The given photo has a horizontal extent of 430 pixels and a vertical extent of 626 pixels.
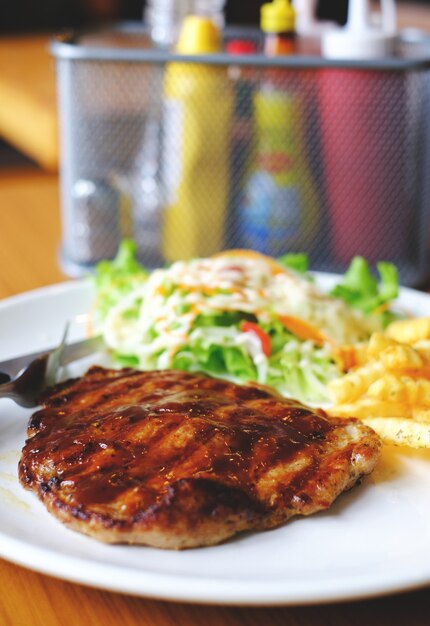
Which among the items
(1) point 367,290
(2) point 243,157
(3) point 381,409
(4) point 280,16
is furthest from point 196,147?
(3) point 381,409

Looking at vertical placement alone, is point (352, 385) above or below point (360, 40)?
below

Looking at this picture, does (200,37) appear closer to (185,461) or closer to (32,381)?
(32,381)

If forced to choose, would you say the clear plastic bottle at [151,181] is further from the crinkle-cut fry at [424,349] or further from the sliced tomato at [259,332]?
the crinkle-cut fry at [424,349]

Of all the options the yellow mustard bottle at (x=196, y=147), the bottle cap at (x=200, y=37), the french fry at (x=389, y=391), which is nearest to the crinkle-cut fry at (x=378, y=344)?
the french fry at (x=389, y=391)

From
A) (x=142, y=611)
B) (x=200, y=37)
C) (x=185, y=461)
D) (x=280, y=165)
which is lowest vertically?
(x=142, y=611)

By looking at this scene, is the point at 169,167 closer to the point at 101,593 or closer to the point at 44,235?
the point at 44,235

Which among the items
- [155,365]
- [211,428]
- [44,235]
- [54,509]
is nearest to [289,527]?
[211,428]

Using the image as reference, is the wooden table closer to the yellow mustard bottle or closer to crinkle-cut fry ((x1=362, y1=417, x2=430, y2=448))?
crinkle-cut fry ((x1=362, y1=417, x2=430, y2=448))
